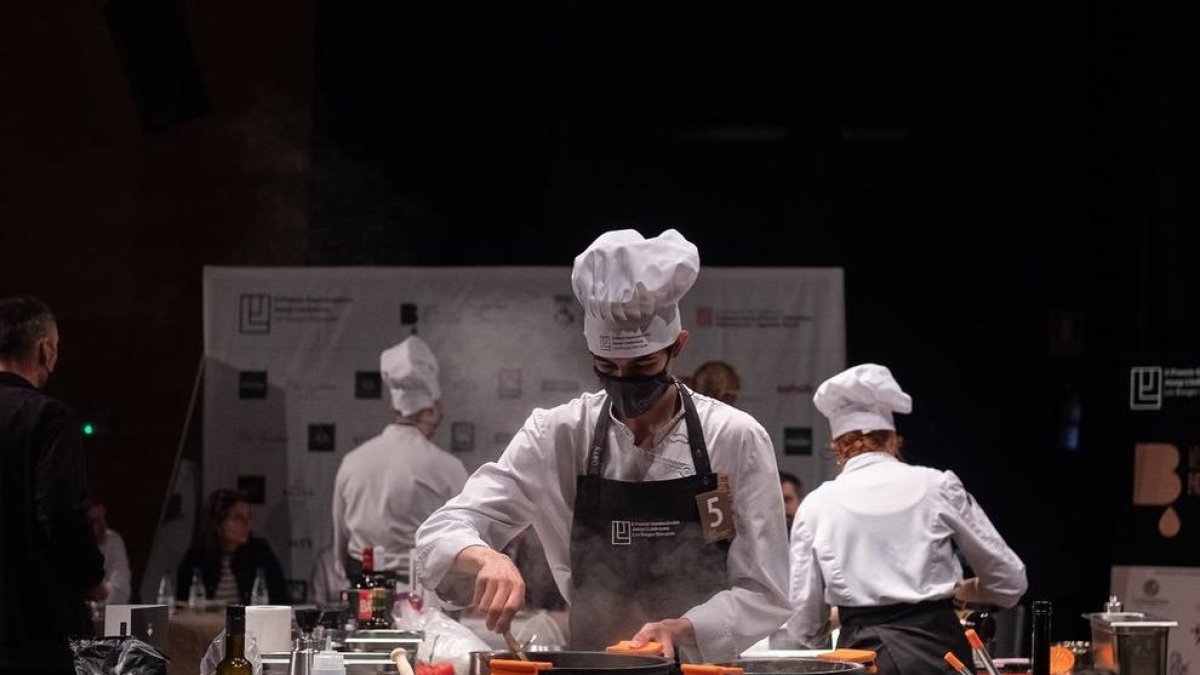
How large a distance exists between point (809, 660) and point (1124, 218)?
5.39 meters

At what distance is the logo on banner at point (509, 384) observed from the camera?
7.07m

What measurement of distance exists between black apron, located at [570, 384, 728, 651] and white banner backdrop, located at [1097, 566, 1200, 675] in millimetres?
3672

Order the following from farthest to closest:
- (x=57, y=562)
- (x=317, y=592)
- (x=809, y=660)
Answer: (x=317, y=592) < (x=57, y=562) < (x=809, y=660)

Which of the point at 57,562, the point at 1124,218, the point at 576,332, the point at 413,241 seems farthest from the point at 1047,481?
the point at 57,562

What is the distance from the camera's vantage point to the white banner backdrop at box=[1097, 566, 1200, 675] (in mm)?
6227

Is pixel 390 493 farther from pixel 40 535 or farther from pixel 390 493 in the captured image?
pixel 40 535

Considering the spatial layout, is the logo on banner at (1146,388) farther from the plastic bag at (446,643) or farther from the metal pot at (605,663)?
the metal pot at (605,663)

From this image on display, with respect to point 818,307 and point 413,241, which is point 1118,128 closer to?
point 818,307

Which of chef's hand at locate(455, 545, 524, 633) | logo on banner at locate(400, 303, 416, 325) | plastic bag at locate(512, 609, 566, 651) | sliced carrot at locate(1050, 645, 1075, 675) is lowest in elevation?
plastic bag at locate(512, 609, 566, 651)

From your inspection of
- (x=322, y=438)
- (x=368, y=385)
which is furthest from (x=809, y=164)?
(x=322, y=438)

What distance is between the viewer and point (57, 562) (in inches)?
160

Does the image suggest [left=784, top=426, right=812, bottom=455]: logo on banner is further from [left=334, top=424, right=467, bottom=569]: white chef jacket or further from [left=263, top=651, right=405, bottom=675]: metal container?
[left=263, top=651, right=405, bottom=675]: metal container

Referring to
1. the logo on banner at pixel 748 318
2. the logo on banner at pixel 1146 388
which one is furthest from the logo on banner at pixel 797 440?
the logo on banner at pixel 1146 388

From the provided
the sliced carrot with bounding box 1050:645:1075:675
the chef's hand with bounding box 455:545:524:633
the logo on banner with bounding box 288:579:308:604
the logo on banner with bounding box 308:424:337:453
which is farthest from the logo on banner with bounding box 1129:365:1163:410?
the chef's hand with bounding box 455:545:524:633
